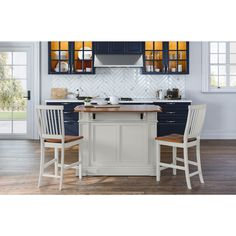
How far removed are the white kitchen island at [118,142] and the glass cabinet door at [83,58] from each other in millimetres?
3050

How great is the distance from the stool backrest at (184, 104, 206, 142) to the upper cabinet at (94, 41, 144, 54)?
3.43 metres

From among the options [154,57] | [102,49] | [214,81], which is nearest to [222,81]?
[214,81]

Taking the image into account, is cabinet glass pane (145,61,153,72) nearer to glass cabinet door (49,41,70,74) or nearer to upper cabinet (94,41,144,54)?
upper cabinet (94,41,144,54)

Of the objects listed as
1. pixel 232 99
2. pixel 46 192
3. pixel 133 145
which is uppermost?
pixel 232 99

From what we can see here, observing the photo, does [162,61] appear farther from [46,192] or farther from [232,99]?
[46,192]

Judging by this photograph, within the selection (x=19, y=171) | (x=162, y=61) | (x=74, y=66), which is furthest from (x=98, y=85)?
(x=19, y=171)

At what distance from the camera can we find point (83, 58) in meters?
7.50

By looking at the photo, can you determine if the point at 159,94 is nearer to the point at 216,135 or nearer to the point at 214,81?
the point at 214,81

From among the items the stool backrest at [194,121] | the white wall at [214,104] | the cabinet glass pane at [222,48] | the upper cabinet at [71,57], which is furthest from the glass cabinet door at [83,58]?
the stool backrest at [194,121]

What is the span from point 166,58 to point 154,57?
0.25 m

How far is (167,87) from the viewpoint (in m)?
7.79

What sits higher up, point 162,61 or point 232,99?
point 162,61
